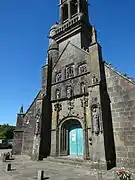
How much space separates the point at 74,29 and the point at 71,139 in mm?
11046

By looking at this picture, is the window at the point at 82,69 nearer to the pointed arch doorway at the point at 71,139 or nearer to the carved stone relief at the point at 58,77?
the carved stone relief at the point at 58,77

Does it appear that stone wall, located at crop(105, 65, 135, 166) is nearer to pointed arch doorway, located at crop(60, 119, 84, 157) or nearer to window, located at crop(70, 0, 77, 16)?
pointed arch doorway, located at crop(60, 119, 84, 157)

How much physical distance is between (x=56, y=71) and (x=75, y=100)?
416cm

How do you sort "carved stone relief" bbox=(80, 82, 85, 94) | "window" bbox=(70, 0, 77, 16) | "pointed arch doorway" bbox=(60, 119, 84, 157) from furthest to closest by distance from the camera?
"window" bbox=(70, 0, 77, 16), "carved stone relief" bbox=(80, 82, 85, 94), "pointed arch doorway" bbox=(60, 119, 84, 157)

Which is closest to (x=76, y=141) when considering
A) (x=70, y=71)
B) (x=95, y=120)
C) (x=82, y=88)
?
(x=95, y=120)

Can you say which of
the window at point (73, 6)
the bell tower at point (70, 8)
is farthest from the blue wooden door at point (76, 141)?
the window at point (73, 6)

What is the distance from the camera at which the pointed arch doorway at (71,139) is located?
1246cm

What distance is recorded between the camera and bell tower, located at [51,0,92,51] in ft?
52.7

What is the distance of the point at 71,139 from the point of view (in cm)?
1312

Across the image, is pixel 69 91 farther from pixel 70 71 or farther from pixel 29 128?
pixel 29 128

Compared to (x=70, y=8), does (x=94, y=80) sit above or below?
below

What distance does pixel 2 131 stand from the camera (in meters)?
45.2

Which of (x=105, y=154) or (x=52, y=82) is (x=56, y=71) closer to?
(x=52, y=82)

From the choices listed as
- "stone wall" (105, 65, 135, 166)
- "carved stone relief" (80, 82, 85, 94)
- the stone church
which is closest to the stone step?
the stone church
